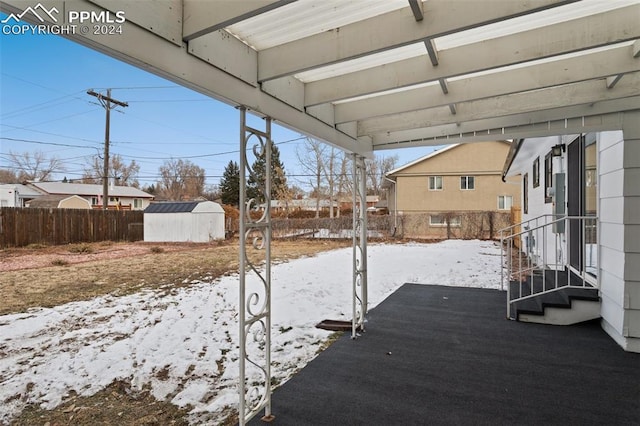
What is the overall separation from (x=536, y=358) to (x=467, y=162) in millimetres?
16338

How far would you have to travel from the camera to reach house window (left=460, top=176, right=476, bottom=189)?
18.0 m

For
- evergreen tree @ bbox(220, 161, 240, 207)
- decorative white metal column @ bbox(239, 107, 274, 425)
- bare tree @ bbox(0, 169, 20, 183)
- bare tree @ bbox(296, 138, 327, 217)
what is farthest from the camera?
evergreen tree @ bbox(220, 161, 240, 207)

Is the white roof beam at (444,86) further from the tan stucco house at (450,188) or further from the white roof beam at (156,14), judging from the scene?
the tan stucco house at (450,188)

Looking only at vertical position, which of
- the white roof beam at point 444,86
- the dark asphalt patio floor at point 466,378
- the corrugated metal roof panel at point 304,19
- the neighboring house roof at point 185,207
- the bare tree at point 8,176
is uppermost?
the bare tree at point 8,176

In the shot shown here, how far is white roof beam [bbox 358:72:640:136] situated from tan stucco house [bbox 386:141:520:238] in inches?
517

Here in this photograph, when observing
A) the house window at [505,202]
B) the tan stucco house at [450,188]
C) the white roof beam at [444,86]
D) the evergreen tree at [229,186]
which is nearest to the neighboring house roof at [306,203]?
the evergreen tree at [229,186]

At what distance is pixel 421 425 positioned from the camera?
7.14ft

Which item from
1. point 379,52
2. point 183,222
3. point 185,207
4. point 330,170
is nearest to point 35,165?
point 185,207

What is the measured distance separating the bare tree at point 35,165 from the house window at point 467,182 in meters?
24.8

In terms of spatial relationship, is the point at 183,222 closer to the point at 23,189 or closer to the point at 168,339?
the point at 168,339

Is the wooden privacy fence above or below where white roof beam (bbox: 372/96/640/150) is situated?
below

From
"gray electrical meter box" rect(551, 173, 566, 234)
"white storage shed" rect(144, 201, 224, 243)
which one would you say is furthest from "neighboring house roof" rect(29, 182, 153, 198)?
"gray electrical meter box" rect(551, 173, 566, 234)

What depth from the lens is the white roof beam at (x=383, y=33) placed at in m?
1.52

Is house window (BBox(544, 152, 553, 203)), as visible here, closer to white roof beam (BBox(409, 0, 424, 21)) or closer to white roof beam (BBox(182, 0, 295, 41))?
white roof beam (BBox(409, 0, 424, 21))
